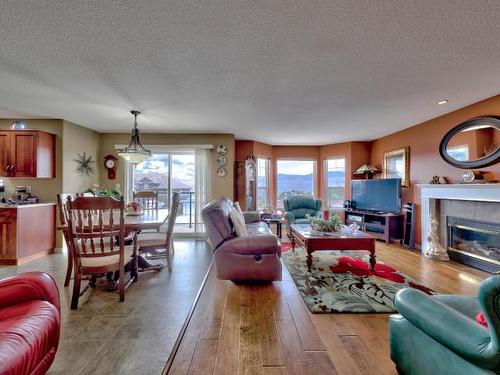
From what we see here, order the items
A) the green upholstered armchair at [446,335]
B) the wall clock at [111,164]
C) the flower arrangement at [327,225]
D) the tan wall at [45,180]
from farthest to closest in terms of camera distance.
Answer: the wall clock at [111,164] → the tan wall at [45,180] → the flower arrangement at [327,225] → the green upholstered armchair at [446,335]

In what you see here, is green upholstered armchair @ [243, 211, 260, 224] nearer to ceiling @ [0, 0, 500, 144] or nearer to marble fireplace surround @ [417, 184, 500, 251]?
ceiling @ [0, 0, 500, 144]

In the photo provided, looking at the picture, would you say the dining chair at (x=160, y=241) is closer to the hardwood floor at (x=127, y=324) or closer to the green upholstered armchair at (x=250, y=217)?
the hardwood floor at (x=127, y=324)

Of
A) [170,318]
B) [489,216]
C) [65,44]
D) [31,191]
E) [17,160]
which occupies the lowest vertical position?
[170,318]

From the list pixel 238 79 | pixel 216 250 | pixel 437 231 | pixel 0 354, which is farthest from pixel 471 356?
pixel 437 231

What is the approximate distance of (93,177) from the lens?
5.36 m

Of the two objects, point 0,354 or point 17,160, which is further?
point 17,160

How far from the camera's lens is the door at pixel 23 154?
164 inches

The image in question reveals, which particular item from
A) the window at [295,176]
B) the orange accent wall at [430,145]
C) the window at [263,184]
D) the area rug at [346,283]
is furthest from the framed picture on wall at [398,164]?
the window at [263,184]

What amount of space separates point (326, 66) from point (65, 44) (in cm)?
236

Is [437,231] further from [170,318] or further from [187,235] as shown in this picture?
[187,235]

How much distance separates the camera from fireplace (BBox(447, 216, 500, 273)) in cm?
335

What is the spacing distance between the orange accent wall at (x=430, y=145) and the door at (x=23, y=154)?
6.90 metres

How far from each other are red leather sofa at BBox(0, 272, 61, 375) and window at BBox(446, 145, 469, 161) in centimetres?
512

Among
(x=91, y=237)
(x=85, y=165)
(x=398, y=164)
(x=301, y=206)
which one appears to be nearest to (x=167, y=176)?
(x=85, y=165)
